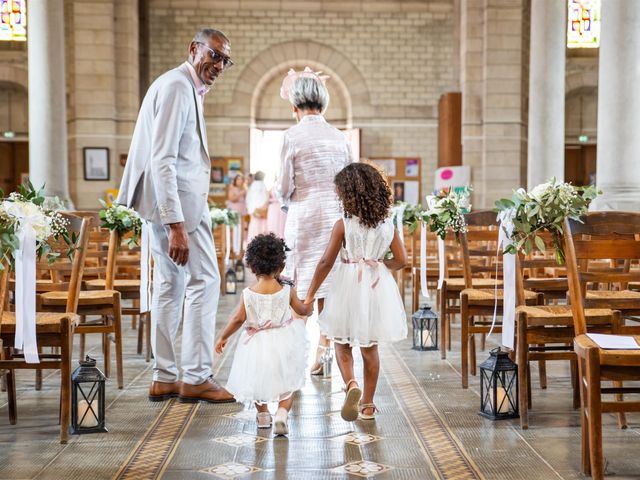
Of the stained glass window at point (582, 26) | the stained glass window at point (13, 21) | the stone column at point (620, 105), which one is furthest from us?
the stained glass window at point (582, 26)

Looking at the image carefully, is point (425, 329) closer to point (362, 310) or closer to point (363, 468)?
point (362, 310)

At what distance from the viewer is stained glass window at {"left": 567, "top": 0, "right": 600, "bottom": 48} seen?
1919cm

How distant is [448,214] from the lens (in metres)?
5.64

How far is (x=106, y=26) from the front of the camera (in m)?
17.2

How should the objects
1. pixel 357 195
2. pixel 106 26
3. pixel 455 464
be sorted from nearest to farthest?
pixel 455 464 < pixel 357 195 < pixel 106 26

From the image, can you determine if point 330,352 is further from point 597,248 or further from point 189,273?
point 597,248

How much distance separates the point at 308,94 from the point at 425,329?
231 centimetres

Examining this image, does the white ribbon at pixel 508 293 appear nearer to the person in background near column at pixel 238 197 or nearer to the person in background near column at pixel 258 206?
the person in background near column at pixel 258 206

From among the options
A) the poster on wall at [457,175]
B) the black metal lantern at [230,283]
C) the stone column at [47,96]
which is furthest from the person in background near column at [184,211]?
the poster on wall at [457,175]

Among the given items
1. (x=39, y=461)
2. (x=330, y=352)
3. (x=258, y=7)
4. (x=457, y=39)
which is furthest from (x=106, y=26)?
(x=39, y=461)

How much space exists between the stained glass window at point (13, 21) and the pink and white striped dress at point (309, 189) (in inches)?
611

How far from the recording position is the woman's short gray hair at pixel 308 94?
5.07 meters

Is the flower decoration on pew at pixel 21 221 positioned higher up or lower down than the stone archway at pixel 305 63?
lower down

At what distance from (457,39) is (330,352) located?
586 inches
